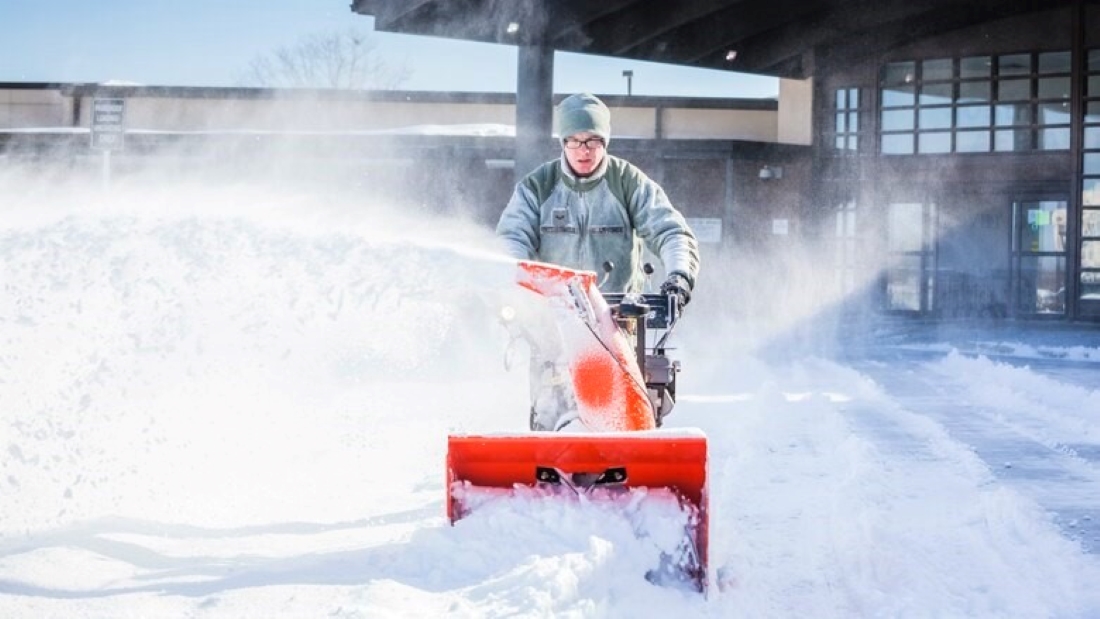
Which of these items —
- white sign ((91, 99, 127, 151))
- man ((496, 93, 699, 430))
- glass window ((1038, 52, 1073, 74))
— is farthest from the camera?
glass window ((1038, 52, 1073, 74))

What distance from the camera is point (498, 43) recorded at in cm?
1428

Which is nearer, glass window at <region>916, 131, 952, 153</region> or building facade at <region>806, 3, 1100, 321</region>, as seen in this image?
building facade at <region>806, 3, 1100, 321</region>

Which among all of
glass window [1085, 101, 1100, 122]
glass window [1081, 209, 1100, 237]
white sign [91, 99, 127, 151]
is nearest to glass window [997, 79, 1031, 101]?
glass window [1085, 101, 1100, 122]

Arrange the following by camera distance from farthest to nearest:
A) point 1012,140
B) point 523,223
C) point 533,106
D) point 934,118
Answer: point 934,118
point 1012,140
point 533,106
point 523,223

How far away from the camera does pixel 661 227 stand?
502 cm

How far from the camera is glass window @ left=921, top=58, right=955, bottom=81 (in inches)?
779

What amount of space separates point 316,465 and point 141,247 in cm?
195

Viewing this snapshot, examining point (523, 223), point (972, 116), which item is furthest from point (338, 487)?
point (972, 116)

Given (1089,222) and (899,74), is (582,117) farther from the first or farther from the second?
(899,74)

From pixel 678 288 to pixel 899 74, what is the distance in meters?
17.0

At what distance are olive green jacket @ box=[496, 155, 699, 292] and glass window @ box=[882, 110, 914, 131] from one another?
16171 mm

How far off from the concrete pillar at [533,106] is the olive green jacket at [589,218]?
8836mm

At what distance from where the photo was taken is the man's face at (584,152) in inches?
195

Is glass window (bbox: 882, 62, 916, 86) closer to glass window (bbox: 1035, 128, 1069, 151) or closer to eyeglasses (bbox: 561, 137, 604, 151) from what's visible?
glass window (bbox: 1035, 128, 1069, 151)
